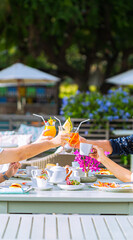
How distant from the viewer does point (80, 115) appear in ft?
24.9

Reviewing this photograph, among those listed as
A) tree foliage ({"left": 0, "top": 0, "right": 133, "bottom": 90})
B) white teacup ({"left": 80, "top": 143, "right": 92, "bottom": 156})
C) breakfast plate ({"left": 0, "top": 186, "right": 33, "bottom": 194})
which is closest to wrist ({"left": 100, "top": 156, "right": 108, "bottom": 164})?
white teacup ({"left": 80, "top": 143, "right": 92, "bottom": 156})

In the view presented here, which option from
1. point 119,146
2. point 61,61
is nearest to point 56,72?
point 61,61

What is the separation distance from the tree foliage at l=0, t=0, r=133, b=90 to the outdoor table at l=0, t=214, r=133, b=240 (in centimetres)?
1089

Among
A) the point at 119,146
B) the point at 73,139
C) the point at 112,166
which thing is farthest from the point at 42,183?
the point at 119,146

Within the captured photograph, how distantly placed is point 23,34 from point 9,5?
71.6 inches

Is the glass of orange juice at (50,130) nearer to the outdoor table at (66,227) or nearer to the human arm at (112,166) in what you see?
the human arm at (112,166)

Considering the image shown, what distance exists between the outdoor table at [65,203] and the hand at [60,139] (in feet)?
1.44

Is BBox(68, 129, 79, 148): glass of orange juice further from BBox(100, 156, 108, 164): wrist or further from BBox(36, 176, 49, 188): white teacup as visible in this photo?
BBox(36, 176, 49, 188): white teacup

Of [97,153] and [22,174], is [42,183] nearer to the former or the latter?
[97,153]

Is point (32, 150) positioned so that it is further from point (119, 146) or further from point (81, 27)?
point (81, 27)

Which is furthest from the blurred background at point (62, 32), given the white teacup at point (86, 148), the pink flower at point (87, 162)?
the white teacup at point (86, 148)

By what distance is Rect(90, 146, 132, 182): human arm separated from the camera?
122 inches

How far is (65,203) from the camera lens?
2672mm

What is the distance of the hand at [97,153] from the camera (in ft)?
10.2
